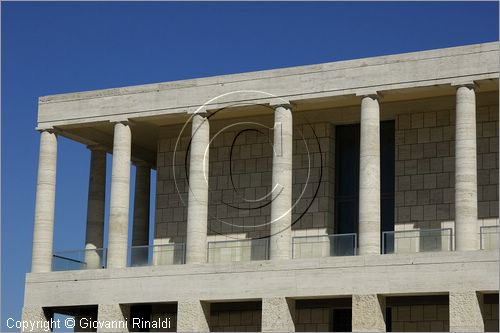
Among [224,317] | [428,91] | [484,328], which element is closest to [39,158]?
[224,317]

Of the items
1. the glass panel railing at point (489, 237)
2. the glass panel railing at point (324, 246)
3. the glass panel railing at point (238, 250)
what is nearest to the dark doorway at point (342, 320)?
the glass panel railing at point (324, 246)

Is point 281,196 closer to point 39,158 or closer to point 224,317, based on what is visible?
point 224,317

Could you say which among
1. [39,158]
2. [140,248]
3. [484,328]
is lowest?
[484,328]

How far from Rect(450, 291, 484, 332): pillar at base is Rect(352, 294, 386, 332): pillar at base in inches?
112

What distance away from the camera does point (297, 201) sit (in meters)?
50.8

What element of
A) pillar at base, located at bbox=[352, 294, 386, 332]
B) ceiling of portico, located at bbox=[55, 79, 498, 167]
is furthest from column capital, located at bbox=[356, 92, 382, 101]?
pillar at base, located at bbox=[352, 294, 386, 332]

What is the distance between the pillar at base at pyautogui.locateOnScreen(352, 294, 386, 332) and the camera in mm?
43938

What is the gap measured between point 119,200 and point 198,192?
12.1 feet

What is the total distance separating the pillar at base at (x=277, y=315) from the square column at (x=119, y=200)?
7114 millimetres

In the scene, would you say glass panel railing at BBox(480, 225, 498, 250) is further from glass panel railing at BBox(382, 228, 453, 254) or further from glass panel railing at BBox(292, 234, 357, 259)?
glass panel railing at BBox(292, 234, 357, 259)

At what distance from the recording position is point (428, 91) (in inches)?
1828

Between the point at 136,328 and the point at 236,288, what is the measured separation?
6534 mm

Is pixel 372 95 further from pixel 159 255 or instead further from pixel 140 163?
pixel 140 163

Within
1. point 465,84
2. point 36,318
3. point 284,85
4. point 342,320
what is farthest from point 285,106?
point 36,318
